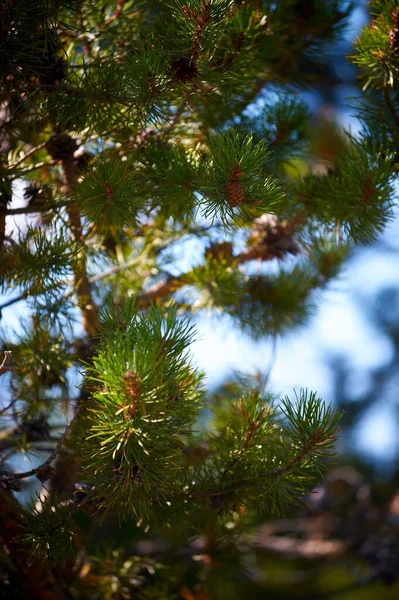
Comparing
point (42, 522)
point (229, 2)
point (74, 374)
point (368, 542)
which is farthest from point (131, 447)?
point (368, 542)

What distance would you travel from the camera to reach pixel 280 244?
1.04 metres

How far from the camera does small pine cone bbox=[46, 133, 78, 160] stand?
36.2 inches

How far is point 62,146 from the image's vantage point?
3.03 feet

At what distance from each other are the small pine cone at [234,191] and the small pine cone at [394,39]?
298mm

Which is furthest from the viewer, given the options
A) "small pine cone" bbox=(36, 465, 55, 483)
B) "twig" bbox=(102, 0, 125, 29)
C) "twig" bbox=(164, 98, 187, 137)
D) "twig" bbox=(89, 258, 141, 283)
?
"twig" bbox=(89, 258, 141, 283)

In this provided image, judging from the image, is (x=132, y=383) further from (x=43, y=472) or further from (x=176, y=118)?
(x=176, y=118)

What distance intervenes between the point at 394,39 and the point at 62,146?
0.45m

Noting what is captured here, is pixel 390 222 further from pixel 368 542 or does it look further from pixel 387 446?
pixel 387 446

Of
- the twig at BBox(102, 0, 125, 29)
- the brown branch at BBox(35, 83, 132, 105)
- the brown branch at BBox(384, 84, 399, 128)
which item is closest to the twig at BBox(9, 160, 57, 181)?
the brown branch at BBox(35, 83, 132, 105)

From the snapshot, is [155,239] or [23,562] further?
[155,239]

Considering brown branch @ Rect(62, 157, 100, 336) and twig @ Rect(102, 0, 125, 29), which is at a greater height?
twig @ Rect(102, 0, 125, 29)

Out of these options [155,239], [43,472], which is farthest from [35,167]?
[43,472]

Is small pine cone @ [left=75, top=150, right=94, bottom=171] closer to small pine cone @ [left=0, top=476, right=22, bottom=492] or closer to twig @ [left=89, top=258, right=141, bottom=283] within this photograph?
A: twig @ [left=89, top=258, right=141, bottom=283]

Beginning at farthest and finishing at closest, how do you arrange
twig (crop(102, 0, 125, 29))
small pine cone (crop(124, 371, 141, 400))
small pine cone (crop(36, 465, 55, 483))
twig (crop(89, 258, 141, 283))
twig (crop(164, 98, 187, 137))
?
twig (crop(89, 258, 141, 283)), twig (crop(102, 0, 125, 29)), twig (crop(164, 98, 187, 137)), small pine cone (crop(36, 465, 55, 483)), small pine cone (crop(124, 371, 141, 400))
